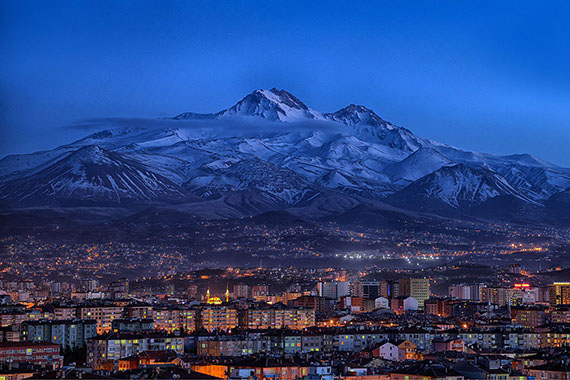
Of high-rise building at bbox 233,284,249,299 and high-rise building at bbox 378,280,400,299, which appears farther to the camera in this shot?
high-rise building at bbox 378,280,400,299

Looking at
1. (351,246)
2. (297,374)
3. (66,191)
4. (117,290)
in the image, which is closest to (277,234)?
(351,246)

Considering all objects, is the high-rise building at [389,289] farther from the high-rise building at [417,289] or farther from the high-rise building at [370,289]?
the high-rise building at [370,289]

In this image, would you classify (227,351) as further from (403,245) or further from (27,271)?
(403,245)

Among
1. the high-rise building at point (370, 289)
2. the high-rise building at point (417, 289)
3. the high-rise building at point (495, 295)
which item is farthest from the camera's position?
the high-rise building at point (370, 289)

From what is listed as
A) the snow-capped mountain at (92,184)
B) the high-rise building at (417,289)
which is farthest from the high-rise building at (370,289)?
the snow-capped mountain at (92,184)

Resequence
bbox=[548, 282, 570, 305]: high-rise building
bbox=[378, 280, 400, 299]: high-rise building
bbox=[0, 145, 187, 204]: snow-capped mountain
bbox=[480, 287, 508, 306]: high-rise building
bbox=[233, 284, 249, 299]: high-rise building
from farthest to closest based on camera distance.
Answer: bbox=[0, 145, 187, 204]: snow-capped mountain → bbox=[378, 280, 400, 299]: high-rise building → bbox=[233, 284, 249, 299]: high-rise building → bbox=[480, 287, 508, 306]: high-rise building → bbox=[548, 282, 570, 305]: high-rise building

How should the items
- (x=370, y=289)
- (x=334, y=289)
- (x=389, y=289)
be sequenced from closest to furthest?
(x=389, y=289), (x=334, y=289), (x=370, y=289)

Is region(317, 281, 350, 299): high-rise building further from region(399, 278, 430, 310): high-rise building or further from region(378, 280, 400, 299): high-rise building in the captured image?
region(399, 278, 430, 310): high-rise building

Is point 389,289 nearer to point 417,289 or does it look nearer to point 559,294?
point 417,289

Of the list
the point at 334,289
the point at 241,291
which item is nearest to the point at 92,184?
the point at 334,289

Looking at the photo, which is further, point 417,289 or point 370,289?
point 370,289

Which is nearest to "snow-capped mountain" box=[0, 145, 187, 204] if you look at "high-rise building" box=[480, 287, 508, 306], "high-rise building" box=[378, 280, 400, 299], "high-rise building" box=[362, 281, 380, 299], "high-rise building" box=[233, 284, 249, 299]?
"high-rise building" box=[362, 281, 380, 299]

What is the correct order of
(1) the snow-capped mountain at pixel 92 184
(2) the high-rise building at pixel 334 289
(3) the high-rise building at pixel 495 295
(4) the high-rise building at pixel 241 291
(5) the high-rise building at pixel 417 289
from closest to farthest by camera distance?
1. (3) the high-rise building at pixel 495 295
2. (5) the high-rise building at pixel 417 289
3. (4) the high-rise building at pixel 241 291
4. (2) the high-rise building at pixel 334 289
5. (1) the snow-capped mountain at pixel 92 184
